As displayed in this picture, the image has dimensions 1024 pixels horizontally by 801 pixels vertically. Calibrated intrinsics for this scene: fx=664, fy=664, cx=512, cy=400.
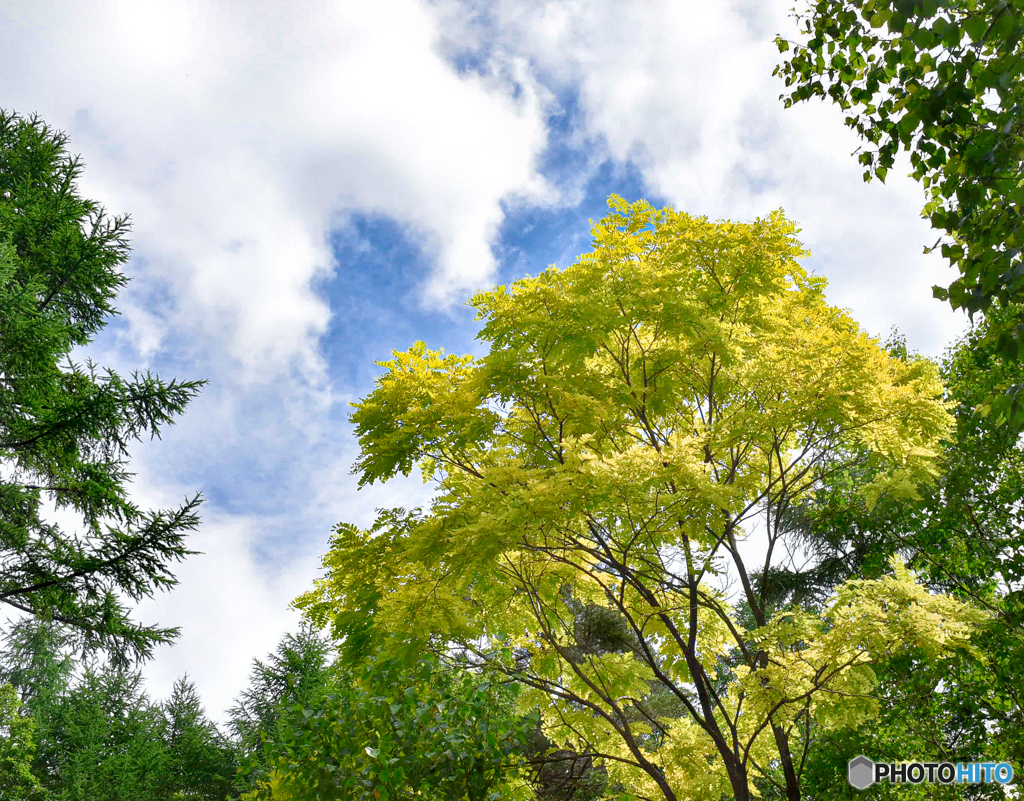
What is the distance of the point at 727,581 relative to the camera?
958 cm

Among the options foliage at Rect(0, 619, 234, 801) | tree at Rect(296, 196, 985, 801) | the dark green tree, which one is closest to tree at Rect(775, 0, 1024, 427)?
tree at Rect(296, 196, 985, 801)

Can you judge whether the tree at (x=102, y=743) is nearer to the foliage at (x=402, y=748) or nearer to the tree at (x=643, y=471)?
the tree at (x=643, y=471)

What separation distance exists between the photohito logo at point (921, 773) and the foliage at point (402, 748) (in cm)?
573

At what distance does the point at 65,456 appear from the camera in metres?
10.3

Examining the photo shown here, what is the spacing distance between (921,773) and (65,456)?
12.7 meters

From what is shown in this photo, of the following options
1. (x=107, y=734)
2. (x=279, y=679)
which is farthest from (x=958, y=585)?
(x=107, y=734)

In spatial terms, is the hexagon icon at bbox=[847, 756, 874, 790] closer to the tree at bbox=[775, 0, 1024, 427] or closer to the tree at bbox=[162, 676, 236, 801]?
the tree at bbox=[775, 0, 1024, 427]

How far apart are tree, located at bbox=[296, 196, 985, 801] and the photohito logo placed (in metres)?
1.02

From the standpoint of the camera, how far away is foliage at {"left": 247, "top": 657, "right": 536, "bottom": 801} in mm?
4504

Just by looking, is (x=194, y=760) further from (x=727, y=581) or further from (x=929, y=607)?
(x=929, y=607)

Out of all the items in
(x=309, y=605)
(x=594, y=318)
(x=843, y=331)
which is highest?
(x=843, y=331)

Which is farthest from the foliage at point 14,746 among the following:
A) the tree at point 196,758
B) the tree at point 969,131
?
the tree at point 969,131

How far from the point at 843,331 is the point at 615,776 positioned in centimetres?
627

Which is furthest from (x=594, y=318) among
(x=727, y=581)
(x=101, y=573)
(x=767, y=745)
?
(x=101, y=573)
